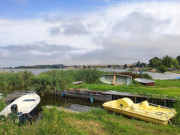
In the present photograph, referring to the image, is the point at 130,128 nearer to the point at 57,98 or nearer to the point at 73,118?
the point at 73,118

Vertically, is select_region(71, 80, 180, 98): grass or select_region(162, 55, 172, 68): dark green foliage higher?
select_region(162, 55, 172, 68): dark green foliage

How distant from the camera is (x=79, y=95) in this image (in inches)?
568

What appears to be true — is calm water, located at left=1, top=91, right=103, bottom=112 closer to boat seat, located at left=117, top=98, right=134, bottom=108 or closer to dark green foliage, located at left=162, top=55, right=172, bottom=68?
boat seat, located at left=117, top=98, right=134, bottom=108

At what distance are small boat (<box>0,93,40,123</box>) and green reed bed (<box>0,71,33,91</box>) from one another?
9.81 metres

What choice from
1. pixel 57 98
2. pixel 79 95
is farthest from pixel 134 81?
pixel 57 98

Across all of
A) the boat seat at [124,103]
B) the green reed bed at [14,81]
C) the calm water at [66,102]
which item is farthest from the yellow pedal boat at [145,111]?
the green reed bed at [14,81]

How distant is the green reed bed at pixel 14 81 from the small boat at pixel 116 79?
12385mm

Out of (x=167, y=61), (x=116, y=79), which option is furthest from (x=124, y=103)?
(x=167, y=61)

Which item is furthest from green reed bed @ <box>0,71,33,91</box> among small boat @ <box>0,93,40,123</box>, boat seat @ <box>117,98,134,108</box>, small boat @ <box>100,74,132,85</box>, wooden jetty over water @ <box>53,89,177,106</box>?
boat seat @ <box>117,98,134,108</box>

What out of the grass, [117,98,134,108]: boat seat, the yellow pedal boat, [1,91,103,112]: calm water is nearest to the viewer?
the yellow pedal boat

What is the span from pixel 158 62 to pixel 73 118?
9037 cm

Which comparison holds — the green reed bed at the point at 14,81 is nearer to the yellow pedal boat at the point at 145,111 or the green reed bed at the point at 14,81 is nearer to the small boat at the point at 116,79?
the small boat at the point at 116,79

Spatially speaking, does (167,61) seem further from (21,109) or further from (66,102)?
(21,109)

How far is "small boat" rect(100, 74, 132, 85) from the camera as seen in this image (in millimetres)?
19156
